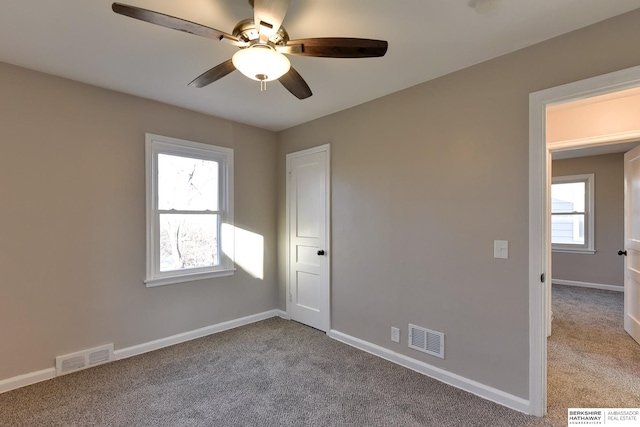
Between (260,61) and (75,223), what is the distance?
2283 millimetres

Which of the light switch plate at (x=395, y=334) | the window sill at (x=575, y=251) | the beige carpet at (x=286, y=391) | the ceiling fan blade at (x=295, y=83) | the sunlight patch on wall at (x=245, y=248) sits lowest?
the beige carpet at (x=286, y=391)

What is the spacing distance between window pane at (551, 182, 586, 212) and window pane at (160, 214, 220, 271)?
6487 millimetres

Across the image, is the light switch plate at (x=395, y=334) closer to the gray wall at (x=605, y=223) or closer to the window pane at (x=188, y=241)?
the window pane at (x=188, y=241)

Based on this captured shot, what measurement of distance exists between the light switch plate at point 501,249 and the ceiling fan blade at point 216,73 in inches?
84.8

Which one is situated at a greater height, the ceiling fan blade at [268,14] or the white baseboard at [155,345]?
the ceiling fan blade at [268,14]

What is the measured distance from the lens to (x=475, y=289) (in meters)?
2.34

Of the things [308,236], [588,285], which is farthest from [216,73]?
[588,285]

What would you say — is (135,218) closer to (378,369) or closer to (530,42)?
(378,369)

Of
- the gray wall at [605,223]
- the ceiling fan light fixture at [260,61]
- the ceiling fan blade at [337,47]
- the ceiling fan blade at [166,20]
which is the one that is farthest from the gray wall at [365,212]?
the gray wall at [605,223]

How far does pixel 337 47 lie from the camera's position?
5.06 ft

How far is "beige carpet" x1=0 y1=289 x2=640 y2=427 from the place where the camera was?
2.01 metres

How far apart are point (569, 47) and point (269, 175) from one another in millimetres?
3168

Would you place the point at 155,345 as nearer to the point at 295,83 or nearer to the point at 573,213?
the point at 295,83

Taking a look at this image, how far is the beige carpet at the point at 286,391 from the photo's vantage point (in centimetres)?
201
